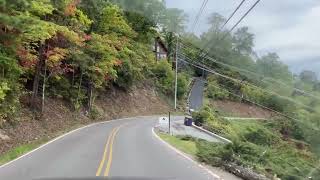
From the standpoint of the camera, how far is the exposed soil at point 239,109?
318 ft

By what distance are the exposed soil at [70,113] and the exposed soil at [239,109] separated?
17686 millimetres

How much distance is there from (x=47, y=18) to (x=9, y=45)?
1360cm

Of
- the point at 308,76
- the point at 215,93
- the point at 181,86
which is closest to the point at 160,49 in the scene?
the point at 215,93

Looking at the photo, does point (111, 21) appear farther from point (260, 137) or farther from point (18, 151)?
point (18, 151)

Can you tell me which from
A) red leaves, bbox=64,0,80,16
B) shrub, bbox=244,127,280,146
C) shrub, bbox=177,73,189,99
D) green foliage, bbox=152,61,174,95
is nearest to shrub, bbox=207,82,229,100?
shrub, bbox=177,73,189,99

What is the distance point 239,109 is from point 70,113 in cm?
5622

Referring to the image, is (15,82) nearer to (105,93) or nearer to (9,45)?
(9,45)

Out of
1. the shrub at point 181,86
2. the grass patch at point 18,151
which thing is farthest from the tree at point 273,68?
the shrub at point 181,86

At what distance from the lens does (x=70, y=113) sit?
50.6m

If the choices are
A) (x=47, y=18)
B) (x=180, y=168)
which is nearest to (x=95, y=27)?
(x=47, y=18)

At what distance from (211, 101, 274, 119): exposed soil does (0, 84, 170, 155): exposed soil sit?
58.0 feet

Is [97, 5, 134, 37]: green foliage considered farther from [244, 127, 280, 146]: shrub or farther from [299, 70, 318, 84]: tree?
[299, 70, 318, 84]: tree

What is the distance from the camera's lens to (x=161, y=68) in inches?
3585

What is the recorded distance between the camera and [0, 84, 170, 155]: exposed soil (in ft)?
102
